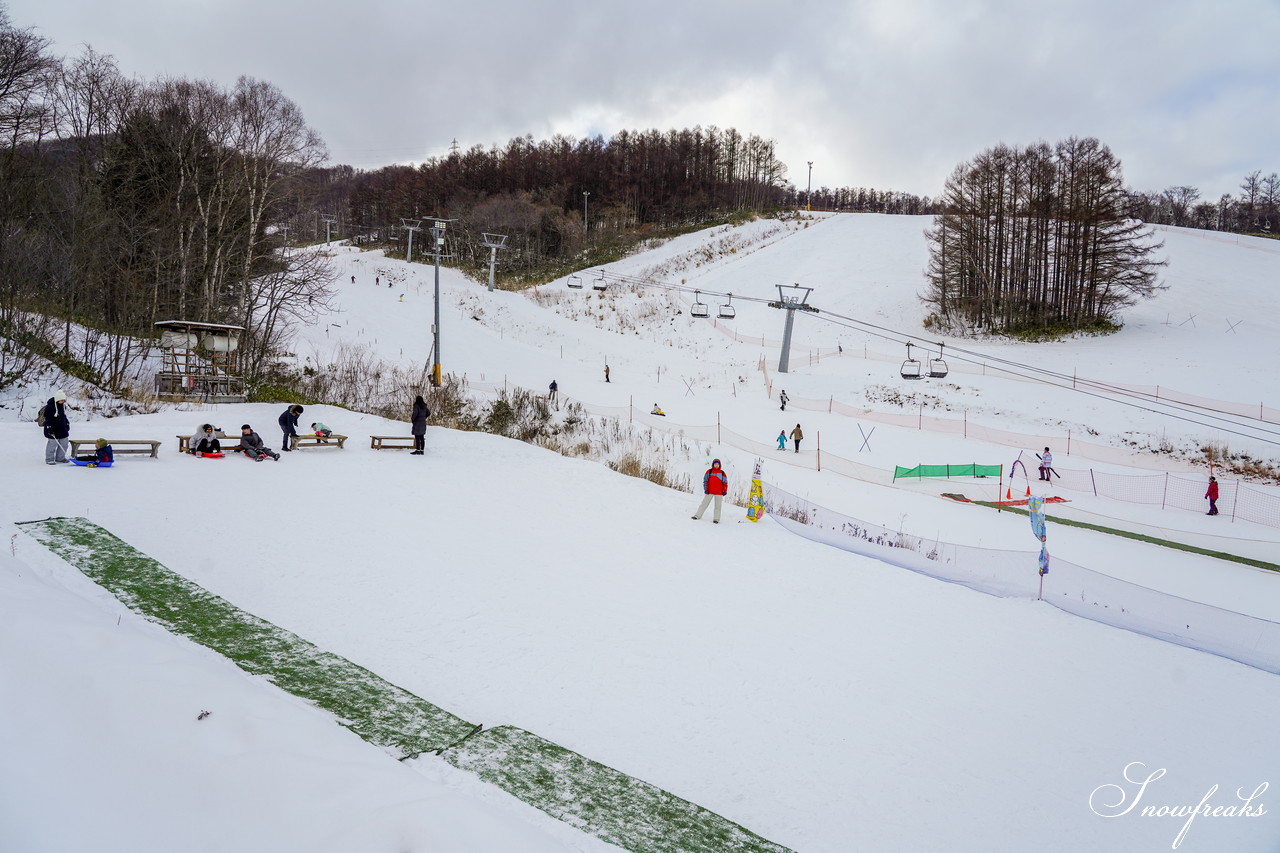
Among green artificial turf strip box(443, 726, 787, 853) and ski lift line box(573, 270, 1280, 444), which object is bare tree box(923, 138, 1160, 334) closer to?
ski lift line box(573, 270, 1280, 444)

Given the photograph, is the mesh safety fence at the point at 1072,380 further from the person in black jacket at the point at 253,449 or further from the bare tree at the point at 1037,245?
the person in black jacket at the point at 253,449

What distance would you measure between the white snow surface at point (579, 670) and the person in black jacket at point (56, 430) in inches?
18.5

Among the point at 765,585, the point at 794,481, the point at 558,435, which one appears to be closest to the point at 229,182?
the point at 558,435

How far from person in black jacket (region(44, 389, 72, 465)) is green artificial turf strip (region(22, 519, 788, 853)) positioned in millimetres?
7839

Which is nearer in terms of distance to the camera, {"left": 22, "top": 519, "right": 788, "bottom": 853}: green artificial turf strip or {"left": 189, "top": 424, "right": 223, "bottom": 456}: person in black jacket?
{"left": 22, "top": 519, "right": 788, "bottom": 853}: green artificial turf strip

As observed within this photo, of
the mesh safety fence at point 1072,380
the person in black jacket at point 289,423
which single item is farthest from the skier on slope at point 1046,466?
the person in black jacket at point 289,423

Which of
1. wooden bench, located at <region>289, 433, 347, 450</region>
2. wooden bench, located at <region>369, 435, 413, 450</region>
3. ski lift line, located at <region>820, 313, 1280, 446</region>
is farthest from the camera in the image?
ski lift line, located at <region>820, 313, 1280, 446</region>

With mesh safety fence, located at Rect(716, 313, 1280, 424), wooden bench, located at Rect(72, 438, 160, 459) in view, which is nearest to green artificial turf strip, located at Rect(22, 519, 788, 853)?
wooden bench, located at Rect(72, 438, 160, 459)

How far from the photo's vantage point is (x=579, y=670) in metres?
6.42

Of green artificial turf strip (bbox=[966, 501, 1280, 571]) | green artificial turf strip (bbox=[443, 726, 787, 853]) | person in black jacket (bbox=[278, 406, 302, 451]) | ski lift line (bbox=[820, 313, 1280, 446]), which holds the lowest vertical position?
green artificial turf strip (bbox=[966, 501, 1280, 571])

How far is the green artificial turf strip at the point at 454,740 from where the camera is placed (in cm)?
428

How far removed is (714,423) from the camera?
29562 mm

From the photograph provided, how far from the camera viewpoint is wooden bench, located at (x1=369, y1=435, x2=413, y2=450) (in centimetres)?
1758

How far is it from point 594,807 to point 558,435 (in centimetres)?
1976
